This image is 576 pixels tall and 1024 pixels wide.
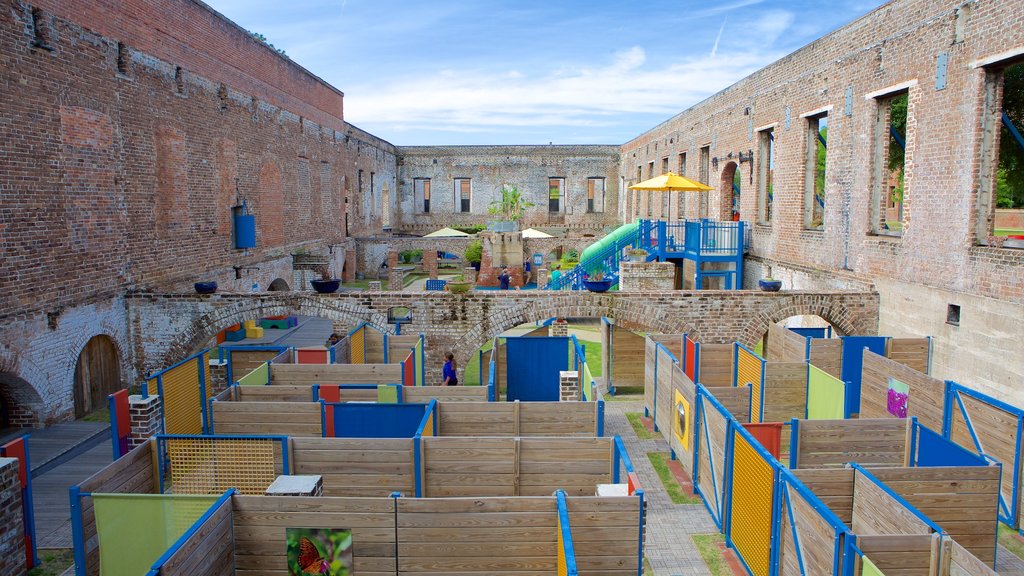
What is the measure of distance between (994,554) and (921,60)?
8582mm

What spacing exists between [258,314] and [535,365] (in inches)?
211

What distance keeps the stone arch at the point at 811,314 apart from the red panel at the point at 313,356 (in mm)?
7621

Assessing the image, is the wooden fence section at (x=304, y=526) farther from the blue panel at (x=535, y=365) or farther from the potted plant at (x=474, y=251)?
the potted plant at (x=474, y=251)

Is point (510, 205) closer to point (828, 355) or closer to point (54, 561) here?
point (828, 355)

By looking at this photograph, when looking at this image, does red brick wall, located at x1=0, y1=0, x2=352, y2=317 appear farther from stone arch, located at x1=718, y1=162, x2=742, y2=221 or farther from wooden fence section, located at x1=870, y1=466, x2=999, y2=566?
stone arch, located at x1=718, y1=162, x2=742, y2=221

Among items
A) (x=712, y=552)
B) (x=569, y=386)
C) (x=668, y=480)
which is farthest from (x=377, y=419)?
(x=712, y=552)

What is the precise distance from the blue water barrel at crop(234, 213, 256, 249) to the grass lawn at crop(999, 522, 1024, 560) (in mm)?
16988

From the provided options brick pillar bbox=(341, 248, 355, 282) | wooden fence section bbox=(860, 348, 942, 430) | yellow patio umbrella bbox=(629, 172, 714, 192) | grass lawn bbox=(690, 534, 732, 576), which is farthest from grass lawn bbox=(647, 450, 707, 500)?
brick pillar bbox=(341, 248, 355, 282)

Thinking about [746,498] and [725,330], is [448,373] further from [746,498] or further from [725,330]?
[746,498]

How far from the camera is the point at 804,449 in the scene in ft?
25.3

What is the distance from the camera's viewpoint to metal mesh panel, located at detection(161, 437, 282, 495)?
295 inches

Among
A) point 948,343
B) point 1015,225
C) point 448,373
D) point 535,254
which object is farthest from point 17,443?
point 1015,225

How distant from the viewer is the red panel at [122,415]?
9438mm

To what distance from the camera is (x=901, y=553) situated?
16.7ft
